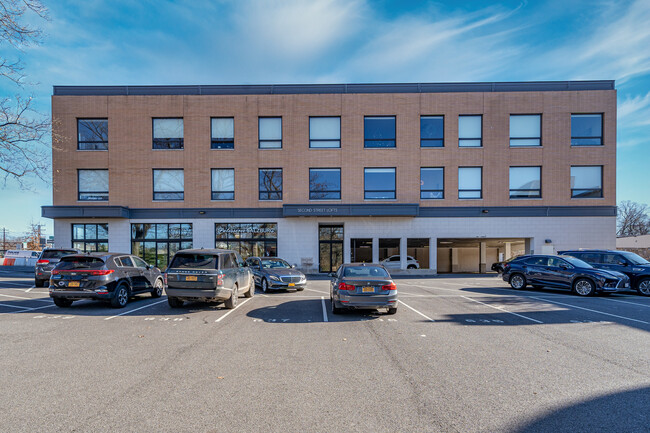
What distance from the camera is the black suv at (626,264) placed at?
45.5ft

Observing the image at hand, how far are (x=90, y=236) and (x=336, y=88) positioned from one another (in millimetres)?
20115

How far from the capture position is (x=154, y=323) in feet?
27.8

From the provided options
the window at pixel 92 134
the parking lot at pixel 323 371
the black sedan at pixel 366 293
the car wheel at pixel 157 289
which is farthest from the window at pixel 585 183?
the window at pixel 92 134

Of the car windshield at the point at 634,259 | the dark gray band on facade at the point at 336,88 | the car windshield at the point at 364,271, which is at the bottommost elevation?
the car windshield at the point at 634,259

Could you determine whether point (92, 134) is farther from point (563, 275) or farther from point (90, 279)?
point (563, 275)

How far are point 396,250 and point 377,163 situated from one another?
6312 millimetres

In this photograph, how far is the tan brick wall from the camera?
23062 mm

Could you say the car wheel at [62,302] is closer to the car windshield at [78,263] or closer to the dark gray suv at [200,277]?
the car windshield at [78,263]

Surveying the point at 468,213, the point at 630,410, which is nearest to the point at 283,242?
the point at 468,213

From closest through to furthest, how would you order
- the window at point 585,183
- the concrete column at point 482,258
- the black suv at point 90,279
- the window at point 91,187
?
1. the black suv at point 90,279
2. the window at point 585,183
3. the window at point 91,187
4. the concrete column at point 482,258

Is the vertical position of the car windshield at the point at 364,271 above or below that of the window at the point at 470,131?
below

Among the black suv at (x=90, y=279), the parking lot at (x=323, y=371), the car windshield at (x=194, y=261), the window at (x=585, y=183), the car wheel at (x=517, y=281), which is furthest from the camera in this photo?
the window at (x=585, y=183)

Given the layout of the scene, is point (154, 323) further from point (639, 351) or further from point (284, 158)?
point (284, 158)

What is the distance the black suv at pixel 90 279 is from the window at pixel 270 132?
14.3m
